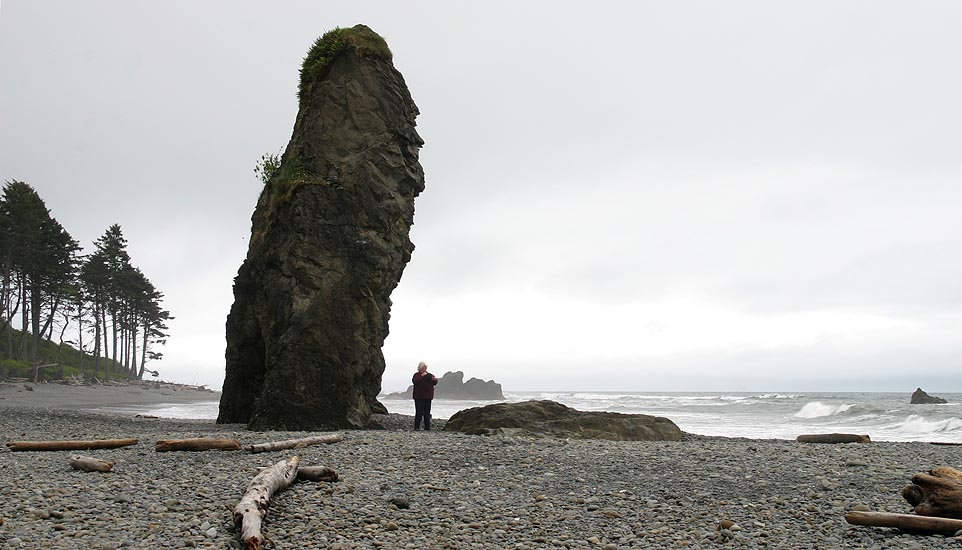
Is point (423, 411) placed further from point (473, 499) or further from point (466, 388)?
point (466, 388)

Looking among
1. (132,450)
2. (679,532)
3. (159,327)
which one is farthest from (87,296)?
(679,532)

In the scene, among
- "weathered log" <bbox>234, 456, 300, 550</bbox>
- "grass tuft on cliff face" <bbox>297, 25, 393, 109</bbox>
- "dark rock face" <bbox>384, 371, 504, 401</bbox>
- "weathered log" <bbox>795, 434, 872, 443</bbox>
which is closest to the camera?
"weathered log" <bbox>234, 456, 300, 550</bbox>

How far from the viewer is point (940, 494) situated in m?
6.39

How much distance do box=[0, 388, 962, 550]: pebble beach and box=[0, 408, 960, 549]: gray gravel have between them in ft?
0.08

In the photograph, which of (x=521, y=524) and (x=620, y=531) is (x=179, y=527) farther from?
(x=620, y=531)

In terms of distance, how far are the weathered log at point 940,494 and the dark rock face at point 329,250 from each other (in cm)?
1193

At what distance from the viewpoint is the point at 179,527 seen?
5934 mm

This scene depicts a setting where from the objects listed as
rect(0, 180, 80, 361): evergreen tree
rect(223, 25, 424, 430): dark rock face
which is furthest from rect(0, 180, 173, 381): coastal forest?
rect(223, 25, 424, 430): dark rock face

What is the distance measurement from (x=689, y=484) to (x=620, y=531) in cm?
226

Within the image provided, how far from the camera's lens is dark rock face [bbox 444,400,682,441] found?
15383mm

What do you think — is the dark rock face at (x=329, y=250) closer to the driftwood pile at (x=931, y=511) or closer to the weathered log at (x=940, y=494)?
the driftwood pile at (x=931, y=511)

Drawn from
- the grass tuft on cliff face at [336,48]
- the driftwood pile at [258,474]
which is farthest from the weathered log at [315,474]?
the grass tuft on cliff face at [336,48]

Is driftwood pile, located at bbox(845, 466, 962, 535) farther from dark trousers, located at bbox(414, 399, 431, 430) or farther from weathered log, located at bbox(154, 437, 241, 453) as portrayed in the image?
dark trousers, located at bbox(414, 399, 431, 430)

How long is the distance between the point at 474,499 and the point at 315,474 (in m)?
2.06
